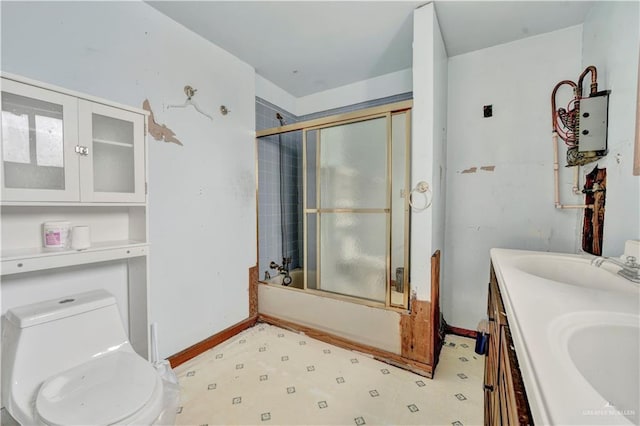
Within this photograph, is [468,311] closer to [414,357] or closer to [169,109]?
[414,357]

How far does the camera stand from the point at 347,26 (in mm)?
1962

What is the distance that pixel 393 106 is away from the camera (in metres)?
1.91

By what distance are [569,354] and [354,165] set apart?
1.74 meters

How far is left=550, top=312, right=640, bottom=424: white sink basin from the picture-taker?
567mm

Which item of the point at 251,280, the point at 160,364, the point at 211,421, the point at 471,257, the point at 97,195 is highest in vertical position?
the point at 97,195

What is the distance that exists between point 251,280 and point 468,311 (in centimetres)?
192

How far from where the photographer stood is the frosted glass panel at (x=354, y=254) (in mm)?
2055

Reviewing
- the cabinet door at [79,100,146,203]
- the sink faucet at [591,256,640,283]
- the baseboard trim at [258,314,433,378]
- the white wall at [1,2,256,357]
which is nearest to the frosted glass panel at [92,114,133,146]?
the cabinet door at [79,100,146,203]

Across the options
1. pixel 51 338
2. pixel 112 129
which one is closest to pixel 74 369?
pixel 51 338

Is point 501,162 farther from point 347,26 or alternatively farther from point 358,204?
point 347,26

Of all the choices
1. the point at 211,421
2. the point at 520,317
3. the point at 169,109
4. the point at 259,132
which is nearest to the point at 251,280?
the point at 211,421

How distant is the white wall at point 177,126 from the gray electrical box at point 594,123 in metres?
2.34

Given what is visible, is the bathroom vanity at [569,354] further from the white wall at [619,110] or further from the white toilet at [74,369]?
the white toilet at [74,369]

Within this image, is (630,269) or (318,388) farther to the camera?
(318,388)
